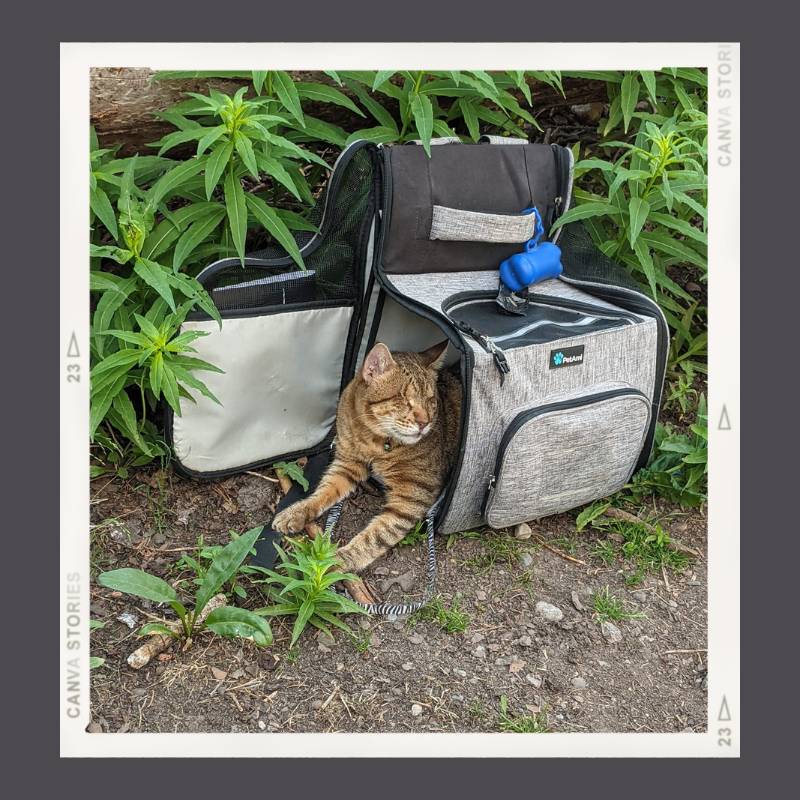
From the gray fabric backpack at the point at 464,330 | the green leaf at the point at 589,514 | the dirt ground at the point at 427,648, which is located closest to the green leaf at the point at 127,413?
the gray fabric backpack at the point at 464,330

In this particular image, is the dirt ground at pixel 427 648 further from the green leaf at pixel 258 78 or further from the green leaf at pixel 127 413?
the green leaf at pixel 258 78

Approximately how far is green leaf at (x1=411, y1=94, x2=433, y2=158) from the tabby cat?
0.71 metres

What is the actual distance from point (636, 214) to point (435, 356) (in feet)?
2.89

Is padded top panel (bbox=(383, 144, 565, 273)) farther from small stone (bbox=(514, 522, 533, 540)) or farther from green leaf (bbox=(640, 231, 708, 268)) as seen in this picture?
small stone (bbox=(514, 522, 533, 540))

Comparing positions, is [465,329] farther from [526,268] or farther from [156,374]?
[156,374]

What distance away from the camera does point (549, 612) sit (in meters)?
3.03

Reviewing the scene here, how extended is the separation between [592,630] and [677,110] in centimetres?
194

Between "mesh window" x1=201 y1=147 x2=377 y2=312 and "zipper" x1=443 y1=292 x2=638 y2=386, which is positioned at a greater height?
"mesh window" x1=201 y1=147 x2=377 y2=312

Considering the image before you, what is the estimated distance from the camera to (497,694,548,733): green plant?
2607 mm

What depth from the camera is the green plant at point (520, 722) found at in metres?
2.61

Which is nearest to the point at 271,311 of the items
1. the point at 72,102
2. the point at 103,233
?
the point at 103,233

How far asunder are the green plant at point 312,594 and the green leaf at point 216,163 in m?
1.13

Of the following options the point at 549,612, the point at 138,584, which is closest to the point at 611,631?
the point at 549,612

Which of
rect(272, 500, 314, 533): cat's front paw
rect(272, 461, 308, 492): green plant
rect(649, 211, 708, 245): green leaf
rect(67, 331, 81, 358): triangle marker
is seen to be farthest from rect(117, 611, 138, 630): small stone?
rect(649, 211, 708, 245): green leaf
